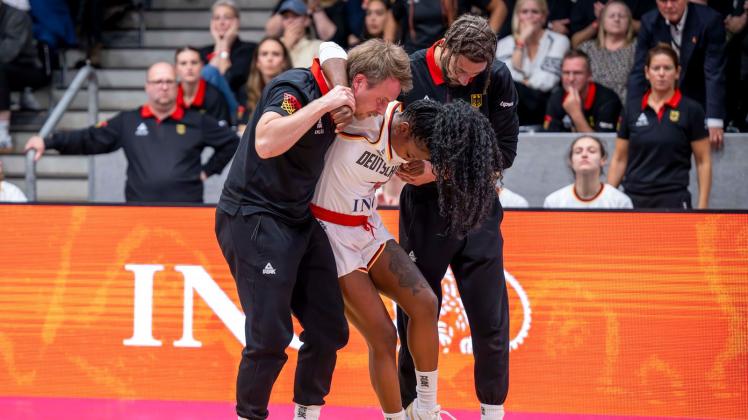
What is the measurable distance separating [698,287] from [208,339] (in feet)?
9.54

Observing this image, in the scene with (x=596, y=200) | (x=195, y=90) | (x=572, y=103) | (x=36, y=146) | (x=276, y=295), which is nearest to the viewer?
(x=276, y=295)

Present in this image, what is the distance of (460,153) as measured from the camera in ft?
14.8

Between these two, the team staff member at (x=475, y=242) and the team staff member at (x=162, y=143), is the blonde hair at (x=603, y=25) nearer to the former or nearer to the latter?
the team staff member at (x=162, y=143)

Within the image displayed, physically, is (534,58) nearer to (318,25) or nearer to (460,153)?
(318,25)

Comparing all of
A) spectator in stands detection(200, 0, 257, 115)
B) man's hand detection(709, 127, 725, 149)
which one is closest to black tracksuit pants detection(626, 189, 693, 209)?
man's hand detection(709, 127, 725, 149)

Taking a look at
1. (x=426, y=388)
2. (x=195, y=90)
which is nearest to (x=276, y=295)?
(x=426, y=388)

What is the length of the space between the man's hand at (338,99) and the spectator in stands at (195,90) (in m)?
4.23

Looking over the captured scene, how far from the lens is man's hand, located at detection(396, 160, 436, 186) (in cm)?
482

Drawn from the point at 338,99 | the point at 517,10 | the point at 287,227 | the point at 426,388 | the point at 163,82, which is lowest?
the point at 426,388

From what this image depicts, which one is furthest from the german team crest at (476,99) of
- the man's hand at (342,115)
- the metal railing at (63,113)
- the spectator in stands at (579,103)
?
the metal railing at (63,113)

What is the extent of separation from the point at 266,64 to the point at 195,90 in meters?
0.71

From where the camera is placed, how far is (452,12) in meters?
8.77

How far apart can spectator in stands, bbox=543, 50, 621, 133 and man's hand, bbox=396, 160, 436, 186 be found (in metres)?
3.78

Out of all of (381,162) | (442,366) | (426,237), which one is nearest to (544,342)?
(442,366)
